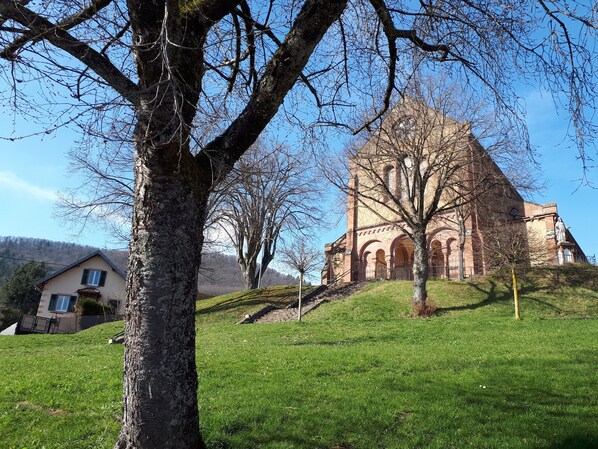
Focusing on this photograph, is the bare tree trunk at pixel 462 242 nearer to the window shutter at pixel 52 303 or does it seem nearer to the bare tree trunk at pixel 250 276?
the bare tree trunk at pixel 250 276

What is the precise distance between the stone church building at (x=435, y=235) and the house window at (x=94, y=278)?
21.4m

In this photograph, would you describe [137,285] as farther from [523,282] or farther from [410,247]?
[410,247]

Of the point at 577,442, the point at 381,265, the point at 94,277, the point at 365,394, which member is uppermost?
the point at 381,265

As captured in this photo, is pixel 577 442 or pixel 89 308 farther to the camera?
pixel 89 308

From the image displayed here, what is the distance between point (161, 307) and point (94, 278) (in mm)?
42860

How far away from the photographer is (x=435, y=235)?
32.3 meters

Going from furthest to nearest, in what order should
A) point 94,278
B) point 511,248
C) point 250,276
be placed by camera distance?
point 94,278 → point 250,276 → point 511,248

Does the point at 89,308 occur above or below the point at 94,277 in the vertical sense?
below

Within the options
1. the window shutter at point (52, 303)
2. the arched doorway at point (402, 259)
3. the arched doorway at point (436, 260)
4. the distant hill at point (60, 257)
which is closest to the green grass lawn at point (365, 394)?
the arched doorway at point (436, 260)

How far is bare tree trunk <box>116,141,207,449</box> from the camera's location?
11.4 feet

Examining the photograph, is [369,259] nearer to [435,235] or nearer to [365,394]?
[435,235]

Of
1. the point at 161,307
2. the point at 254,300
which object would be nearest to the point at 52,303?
the point at 254,300

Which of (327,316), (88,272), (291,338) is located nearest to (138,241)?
(291,338)

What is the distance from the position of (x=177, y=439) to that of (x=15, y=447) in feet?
6.84
